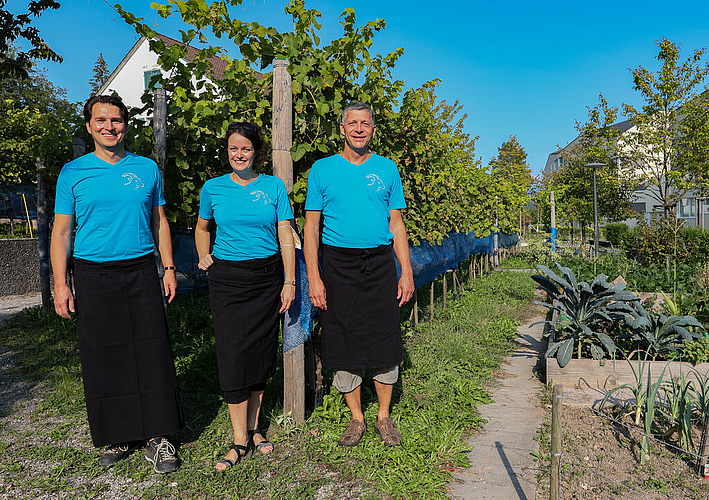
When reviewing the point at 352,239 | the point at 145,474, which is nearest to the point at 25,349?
the point at 145,474

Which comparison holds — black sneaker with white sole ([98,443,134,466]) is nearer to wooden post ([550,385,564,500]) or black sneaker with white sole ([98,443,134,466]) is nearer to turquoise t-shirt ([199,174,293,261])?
turquoise t-shirt ([199,174,293,261])

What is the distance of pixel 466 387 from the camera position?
3877 millimetres

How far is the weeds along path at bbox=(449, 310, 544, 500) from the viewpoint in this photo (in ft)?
8.00

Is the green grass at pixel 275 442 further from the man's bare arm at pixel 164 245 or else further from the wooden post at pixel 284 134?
the man's bare arm at pixel 164 245

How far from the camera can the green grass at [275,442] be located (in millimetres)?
2467

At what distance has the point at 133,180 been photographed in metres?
2.51

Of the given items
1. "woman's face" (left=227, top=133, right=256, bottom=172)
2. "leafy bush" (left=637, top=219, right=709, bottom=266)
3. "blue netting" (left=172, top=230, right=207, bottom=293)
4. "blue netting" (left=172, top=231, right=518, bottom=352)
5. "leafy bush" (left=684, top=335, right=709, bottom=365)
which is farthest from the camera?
"leafy bush" (left=637, top=219, right=709, bottom=266)

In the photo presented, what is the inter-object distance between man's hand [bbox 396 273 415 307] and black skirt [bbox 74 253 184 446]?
1.40 meters

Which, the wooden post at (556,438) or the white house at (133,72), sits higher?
the white house at (133,72)

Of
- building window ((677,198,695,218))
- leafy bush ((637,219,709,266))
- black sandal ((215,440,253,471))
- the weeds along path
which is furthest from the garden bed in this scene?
building window ((677,198,695,218))

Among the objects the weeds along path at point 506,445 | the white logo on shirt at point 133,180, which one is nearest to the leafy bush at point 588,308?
the weeds along path at point 506,445

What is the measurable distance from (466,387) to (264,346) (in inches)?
75.7

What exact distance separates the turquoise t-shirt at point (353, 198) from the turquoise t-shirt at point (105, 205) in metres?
0.91

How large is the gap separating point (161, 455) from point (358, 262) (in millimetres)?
1529
